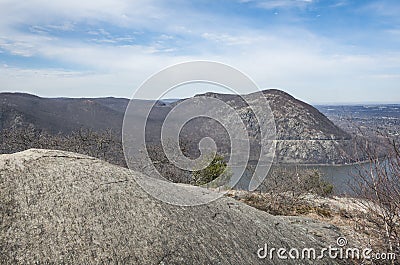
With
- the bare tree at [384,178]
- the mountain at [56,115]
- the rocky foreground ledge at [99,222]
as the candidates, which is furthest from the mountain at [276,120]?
the rocky foreground ledge at [99,222]

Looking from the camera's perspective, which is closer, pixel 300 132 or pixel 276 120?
pixel 300 132

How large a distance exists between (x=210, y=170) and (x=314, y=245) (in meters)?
18.6

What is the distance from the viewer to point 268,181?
3331cm

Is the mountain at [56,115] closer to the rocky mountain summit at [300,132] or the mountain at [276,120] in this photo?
the mountain at [276,120]

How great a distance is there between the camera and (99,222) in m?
5.79

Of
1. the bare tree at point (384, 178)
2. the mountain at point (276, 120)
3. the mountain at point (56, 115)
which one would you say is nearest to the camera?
the bare tree at point (384, 178)

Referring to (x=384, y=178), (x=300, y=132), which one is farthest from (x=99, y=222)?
(x=300, y=132)

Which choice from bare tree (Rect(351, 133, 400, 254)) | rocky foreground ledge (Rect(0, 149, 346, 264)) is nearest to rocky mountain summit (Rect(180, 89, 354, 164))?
bare tree (Rect(351, 133, 400, 254))

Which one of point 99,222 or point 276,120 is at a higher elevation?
point 99,222

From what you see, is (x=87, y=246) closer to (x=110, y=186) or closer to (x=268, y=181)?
(x=110, y=186)

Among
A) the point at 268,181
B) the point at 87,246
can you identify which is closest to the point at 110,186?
the point at 87,246

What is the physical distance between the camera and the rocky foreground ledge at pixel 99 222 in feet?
17.5

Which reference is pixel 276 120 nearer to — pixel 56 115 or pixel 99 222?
pixel 56 115

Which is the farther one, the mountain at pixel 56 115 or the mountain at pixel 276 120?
the mountain at pixel 56 115
